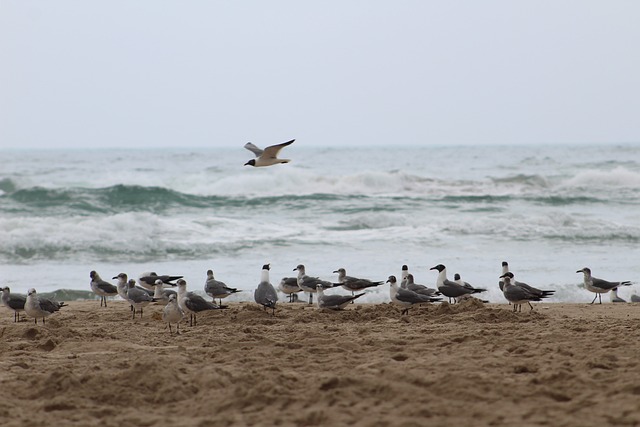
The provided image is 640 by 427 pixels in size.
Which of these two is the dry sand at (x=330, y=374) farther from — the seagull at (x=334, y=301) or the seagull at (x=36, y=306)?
the seagull at (x=334, y=301)

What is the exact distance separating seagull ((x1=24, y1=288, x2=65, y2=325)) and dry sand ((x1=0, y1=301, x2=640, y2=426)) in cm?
73

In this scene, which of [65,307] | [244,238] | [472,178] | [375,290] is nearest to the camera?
[65,307]

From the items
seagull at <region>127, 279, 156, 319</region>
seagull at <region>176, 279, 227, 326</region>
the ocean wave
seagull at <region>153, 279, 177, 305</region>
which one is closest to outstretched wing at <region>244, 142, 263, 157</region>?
seagull at <region>153, 279, 177, 305</region>

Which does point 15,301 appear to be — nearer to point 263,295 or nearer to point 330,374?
point 263,295

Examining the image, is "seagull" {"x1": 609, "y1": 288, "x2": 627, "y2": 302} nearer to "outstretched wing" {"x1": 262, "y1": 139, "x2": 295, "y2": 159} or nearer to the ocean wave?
"outstretched wing" {"x1": 262, "y1": 139, "x2": 295, "y2": 159}

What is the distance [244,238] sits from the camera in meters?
19.1

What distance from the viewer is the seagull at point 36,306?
9.07 m

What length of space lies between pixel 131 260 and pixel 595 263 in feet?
29.0

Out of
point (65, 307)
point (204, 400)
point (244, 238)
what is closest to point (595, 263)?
point (244, 238)

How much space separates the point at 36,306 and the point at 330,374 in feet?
15.0

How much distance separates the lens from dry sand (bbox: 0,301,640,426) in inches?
190

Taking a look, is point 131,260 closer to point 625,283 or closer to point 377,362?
point 625,283

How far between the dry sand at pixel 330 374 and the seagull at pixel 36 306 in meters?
0.73

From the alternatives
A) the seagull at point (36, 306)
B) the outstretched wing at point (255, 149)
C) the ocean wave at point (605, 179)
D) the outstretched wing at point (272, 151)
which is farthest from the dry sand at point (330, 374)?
the ocean wave at point (605, 179)
